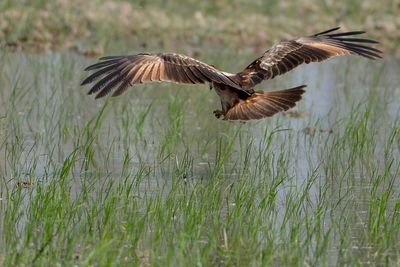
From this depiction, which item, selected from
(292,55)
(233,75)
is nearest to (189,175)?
(233,75)

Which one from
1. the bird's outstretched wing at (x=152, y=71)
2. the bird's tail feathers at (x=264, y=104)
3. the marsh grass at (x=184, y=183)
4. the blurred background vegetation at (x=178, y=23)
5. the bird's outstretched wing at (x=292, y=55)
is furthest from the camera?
the blurred background vegetation at (x=178, y=23)

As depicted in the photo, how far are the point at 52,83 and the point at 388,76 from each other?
4377 millimetres

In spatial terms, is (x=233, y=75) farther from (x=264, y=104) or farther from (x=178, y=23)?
(x=178, y=23)

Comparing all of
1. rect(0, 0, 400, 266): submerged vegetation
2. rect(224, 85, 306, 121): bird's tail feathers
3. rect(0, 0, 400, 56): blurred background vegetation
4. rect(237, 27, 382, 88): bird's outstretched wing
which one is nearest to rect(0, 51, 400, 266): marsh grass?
rect(0, 0, 400, 266): submerged vegetation

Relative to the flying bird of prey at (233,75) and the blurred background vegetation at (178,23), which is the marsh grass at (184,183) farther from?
the blurred background vegetation at (178,23)

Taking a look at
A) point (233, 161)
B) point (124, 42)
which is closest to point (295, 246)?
point (233, 161)

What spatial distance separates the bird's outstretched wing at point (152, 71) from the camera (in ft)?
23.4

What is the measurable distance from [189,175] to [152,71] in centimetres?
93

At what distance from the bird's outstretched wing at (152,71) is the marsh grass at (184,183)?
531mm

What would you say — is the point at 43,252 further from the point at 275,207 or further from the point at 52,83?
the point at 52,83

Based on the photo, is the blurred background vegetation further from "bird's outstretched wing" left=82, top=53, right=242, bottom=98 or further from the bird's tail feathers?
"bird's outstretched wing" left=82, top=53, right=242, bottom=98

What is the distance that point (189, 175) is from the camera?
7.93 metres

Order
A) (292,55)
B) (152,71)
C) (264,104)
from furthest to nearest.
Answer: (292,55), (264,104), (152,71)

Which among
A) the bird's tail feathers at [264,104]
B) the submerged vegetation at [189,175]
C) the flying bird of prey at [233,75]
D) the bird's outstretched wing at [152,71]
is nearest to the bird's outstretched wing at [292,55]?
the flying bird of prey at [233,75]
